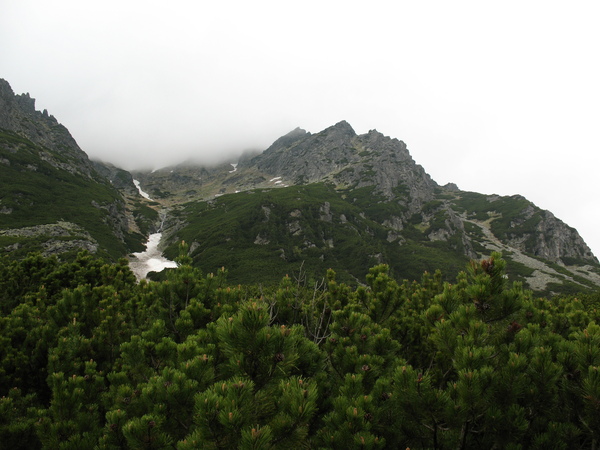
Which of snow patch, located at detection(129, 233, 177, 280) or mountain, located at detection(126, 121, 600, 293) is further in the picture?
mountain, located at detection(126, 121, 600, 293)

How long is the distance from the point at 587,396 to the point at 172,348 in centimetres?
523

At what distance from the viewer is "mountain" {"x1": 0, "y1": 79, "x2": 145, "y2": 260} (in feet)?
204

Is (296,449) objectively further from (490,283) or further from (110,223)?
(110,223)

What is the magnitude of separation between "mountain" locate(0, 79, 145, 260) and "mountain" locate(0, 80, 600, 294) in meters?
0.37

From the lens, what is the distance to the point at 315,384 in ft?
9.64

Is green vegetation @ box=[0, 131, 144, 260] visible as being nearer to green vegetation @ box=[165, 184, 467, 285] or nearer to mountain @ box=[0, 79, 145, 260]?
mountain @ box=[0, 79, 145, 260]

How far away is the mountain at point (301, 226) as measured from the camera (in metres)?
78.1

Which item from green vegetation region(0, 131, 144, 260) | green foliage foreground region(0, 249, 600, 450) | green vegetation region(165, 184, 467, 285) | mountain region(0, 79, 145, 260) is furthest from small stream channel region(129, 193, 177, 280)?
green foliage foreground region(0, 249, 600, 450)

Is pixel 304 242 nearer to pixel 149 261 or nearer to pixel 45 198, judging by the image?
pixel 149 261

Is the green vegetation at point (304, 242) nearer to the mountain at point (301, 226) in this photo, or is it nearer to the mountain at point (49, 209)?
the mountain at point (301, 226)

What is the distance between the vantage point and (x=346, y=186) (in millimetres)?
165750

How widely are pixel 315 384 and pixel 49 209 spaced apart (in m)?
108

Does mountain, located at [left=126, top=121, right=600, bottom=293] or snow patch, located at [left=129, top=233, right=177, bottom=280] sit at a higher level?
mountain, located at [left=126, top=121, right=600, bottom=293]

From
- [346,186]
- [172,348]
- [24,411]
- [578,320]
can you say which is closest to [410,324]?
[578,320]
